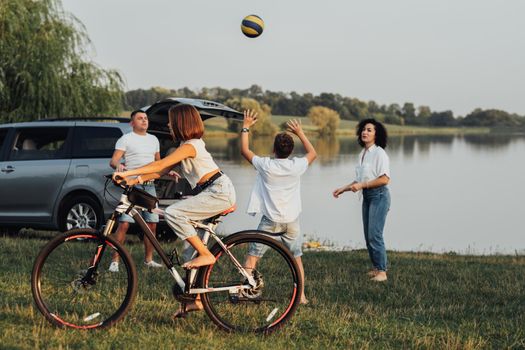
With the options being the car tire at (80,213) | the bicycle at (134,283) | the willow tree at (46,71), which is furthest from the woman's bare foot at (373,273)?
the willow tree at (46,71)

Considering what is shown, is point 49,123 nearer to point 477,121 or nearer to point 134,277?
point 134,277

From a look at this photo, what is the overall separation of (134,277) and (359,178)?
11.6ft

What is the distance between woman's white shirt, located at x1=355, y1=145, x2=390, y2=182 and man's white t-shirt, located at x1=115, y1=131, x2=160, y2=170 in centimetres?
240

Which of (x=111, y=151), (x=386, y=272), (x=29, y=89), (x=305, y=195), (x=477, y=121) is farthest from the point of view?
(x=477, y=121)

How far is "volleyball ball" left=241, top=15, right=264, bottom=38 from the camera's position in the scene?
10.8 metres

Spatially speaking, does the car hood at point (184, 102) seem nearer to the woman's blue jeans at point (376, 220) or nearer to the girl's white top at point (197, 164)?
the woman's blue jeans at point (376, 220)

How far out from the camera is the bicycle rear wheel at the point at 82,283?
511 centimetres

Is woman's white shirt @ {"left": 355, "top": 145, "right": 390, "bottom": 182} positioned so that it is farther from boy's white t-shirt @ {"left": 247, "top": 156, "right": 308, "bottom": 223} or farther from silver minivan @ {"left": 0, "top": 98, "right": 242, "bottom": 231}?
silver minivan @ {"left": 0, "top": 98, "right": 242, "bottom": 231}

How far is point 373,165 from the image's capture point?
7.90 m

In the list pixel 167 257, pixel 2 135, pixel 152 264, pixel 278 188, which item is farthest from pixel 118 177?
pixel 2 135

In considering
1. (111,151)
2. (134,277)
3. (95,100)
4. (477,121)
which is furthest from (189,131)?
(477,121)

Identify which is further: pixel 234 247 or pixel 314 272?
pixel 314 272

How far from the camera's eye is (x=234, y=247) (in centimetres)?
520

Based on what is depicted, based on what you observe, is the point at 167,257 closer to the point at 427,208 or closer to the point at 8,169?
the point at 8,169
